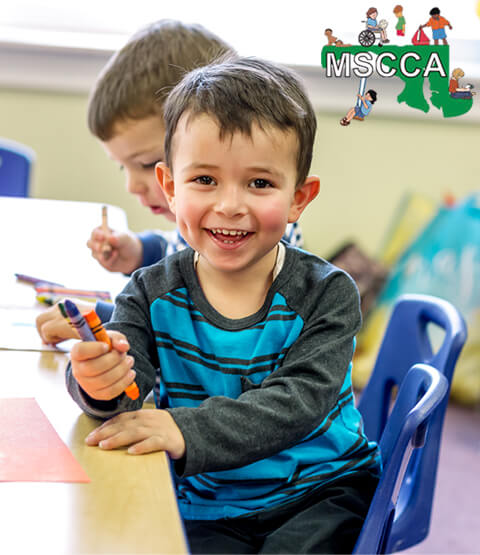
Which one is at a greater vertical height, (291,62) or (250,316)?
(291,62)

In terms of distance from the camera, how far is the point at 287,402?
2.64 feet

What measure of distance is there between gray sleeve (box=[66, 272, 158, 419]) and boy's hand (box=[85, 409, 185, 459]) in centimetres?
4

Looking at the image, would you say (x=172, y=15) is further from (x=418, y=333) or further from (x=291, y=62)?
(x=418, y=333)

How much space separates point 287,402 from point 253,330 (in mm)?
122

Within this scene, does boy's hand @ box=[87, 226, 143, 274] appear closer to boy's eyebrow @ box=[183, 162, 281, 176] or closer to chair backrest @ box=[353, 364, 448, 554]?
boy's eyebrow @ box=[183, 162, 281, 176]

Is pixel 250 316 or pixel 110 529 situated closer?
pixel 110 529

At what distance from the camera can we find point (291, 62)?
8.51 feet

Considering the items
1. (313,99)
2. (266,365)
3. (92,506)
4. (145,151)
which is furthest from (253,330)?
(313,99)

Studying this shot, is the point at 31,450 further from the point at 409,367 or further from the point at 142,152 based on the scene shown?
the point at 142,152

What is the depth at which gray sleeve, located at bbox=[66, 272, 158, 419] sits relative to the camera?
784 millimetres

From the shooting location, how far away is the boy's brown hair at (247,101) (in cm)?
85

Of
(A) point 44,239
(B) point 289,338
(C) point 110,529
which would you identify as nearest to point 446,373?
(B) point 289,338

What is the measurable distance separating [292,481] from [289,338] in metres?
0.17

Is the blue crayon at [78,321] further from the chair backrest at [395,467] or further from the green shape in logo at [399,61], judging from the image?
the green shape in logo at [399,61]
